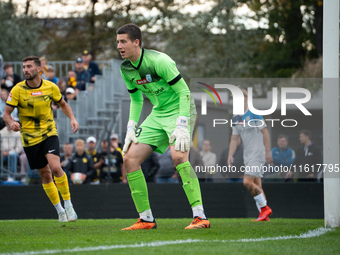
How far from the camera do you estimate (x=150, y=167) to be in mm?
10023

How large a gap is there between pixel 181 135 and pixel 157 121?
0.47m

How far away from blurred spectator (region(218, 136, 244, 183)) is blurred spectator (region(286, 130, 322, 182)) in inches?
41.4

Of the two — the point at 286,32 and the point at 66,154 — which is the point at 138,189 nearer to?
the point at 66,154

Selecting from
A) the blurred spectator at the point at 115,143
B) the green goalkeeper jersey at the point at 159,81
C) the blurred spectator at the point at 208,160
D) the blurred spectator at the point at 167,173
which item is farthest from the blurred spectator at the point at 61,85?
the green goalkeeper jersey at the point at 159,81

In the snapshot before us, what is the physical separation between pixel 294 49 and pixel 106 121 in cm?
2046

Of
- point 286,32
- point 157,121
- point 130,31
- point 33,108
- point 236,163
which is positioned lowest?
point 236,163

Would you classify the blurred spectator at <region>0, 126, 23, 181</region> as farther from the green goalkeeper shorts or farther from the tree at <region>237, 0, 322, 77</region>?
the tree at <region>237, 0, 322, 77</region>

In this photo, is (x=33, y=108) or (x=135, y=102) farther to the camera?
(x=33, y=108)

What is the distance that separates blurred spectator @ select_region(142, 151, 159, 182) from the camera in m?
9.96

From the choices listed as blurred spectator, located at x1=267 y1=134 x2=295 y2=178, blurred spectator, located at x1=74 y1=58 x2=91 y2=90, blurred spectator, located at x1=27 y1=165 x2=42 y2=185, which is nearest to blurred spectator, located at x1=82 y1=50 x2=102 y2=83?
blurred spectator, located at x1=74 y1=58 x2=91 y2=90

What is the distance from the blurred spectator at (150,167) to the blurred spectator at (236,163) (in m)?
1.38

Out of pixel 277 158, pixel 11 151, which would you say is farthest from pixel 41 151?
pixel 277 158

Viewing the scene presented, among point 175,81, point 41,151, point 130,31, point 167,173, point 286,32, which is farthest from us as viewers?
point 286,32

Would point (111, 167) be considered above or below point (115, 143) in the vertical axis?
below
